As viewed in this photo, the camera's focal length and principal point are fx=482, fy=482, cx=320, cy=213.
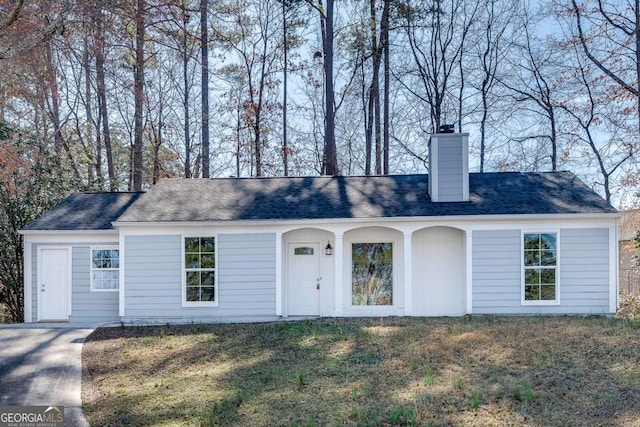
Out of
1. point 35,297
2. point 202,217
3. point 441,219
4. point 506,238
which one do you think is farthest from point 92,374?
point 506,238

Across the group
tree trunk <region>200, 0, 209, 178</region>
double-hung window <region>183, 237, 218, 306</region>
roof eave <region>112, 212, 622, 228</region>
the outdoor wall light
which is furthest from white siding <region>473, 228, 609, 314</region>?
tree trunk <region>200, 0, 209, 178</region>

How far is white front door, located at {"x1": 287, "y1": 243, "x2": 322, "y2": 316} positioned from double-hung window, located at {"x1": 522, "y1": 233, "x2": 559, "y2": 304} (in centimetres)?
477

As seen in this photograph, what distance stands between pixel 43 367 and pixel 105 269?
165 inches

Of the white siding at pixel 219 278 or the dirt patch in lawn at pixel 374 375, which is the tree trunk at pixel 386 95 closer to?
the white siding at pixel 219 278

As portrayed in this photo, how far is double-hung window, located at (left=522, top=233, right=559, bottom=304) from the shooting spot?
430 inches

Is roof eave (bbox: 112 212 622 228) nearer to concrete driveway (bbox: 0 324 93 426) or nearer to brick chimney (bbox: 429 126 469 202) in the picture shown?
brick chimney (bbox: 429 126 469 202)

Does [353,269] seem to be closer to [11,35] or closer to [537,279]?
[537,279]

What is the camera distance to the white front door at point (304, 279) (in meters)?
11.7

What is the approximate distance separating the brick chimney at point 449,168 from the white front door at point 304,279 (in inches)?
130

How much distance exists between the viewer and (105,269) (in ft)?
38.8

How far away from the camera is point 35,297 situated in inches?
461

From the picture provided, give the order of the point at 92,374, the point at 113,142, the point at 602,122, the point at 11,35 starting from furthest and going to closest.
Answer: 1. the point at 113,142
2. the point at 602,122
3. the point at 11,35
4. the point at 92,374

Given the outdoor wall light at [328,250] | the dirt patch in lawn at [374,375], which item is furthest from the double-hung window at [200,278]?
the outdoor wall light at [328,250]

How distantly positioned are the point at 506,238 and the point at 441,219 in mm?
1537
